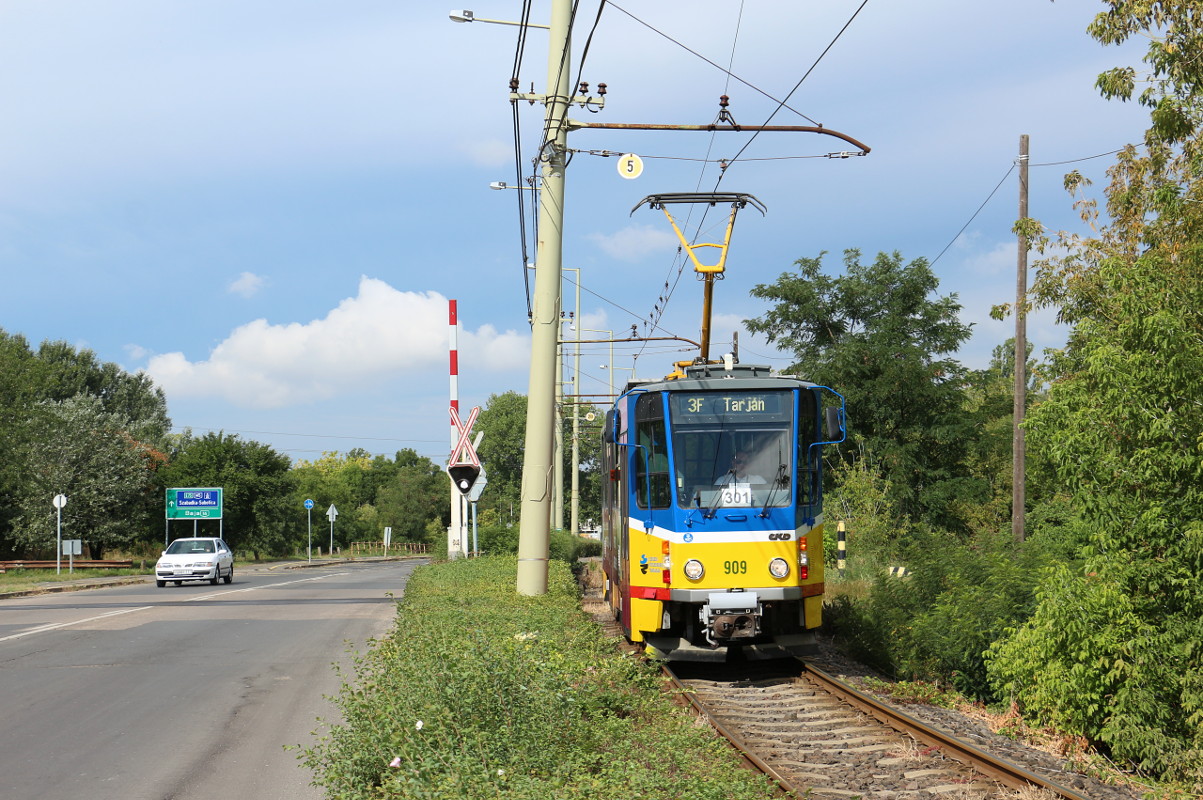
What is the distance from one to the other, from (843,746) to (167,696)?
289 inches

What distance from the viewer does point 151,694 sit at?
12.7m

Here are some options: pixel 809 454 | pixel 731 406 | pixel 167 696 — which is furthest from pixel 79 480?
pixel 809 454

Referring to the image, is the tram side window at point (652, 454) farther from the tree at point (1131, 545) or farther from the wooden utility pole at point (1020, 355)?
the wooden utility pole at point (1020, 355)

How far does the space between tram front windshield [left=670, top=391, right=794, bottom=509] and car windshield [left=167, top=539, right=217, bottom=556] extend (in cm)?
2717

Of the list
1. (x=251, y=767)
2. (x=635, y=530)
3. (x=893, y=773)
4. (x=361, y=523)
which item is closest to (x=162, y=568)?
(x=635, y=530)

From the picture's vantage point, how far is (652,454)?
13453 mm

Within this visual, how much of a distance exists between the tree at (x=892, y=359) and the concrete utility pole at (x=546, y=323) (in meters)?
28.7

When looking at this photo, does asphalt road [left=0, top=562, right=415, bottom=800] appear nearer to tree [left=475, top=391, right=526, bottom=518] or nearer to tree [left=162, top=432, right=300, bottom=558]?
tree [left=162, top=432, right=300, bottom=558]

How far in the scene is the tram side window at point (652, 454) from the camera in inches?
524

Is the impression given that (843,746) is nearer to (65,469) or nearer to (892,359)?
(892,359)

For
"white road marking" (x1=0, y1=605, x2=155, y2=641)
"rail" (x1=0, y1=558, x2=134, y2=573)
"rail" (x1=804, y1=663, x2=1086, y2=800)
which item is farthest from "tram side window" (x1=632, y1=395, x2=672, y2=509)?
"rail" (x1=0, y1=558, x2=134, y2=573)

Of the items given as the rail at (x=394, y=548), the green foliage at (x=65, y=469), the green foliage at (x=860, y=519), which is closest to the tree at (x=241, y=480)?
the green foliage at (x=65, y=469)

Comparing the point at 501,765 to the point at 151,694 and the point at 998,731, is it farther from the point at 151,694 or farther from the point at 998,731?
the point at 151,694

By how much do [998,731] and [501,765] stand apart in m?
5.77
